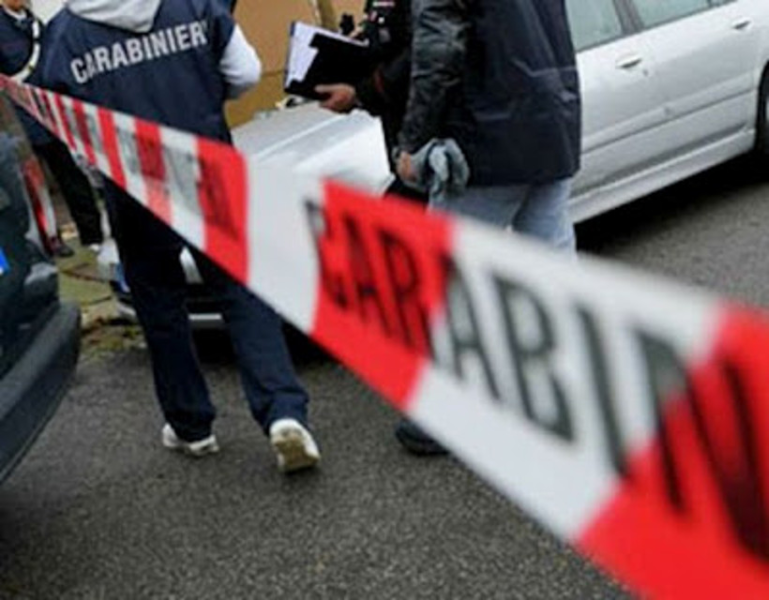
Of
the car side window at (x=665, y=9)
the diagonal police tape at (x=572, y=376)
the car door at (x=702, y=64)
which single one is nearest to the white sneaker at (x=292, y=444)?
the diagonal police tape at (x=572, y=376)

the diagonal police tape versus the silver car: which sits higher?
the diagonal police tape

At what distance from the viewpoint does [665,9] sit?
5.55 metres

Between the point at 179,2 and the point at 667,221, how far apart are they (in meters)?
3.21

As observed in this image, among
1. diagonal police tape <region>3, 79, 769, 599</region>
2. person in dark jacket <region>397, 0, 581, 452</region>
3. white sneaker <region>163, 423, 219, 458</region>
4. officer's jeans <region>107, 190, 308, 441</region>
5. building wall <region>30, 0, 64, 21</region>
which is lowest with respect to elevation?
white sneaker <region>163, 423, 219, 458</region>

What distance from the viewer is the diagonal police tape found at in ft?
3.02

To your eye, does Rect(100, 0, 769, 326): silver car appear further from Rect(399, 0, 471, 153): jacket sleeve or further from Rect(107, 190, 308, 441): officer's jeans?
Rect(399, 0, 471, 153): jacket sleeve

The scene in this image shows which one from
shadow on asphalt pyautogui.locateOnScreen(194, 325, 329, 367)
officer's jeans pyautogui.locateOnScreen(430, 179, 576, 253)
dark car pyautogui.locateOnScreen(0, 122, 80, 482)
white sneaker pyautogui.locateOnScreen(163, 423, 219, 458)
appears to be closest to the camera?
dark car pyautogui.locateOnScreen(0, 122, 80, 482)

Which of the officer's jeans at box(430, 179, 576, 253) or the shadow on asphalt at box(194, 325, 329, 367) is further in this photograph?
the shadow on asphalt at box(194, 325, 329, 367)

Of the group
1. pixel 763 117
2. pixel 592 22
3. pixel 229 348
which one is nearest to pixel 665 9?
pixel 592 22

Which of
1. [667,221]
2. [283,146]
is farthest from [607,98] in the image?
[283,146]

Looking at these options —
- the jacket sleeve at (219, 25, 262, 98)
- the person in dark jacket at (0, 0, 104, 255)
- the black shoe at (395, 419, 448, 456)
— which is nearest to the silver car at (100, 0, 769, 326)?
the jacket sleeve at (219, 25, 262, 98)

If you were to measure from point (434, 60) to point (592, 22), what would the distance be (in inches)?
100

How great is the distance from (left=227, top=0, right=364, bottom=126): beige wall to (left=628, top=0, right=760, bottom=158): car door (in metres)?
2.47

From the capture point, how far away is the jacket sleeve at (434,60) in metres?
2.91
